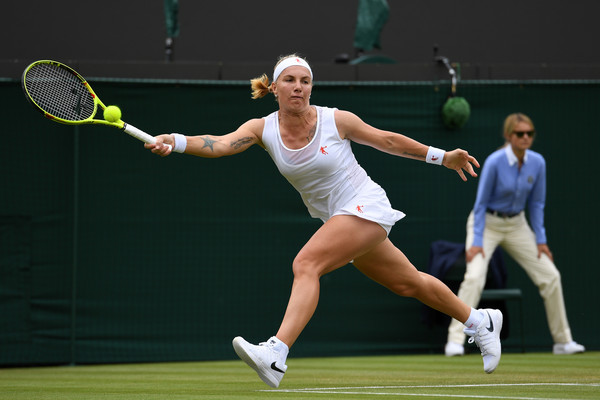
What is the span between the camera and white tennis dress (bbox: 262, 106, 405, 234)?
5.80m

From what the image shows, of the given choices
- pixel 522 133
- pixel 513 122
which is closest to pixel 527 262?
pixel 522 133

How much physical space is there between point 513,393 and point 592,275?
4944 millimetres

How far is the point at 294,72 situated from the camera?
593 cm

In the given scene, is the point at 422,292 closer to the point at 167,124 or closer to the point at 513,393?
the point at 513,393

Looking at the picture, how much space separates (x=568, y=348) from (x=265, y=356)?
5.09 metres

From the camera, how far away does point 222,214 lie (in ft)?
31.6

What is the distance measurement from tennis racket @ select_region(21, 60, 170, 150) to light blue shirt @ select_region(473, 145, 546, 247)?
4185 millimetres

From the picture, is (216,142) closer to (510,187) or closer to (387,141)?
(387,141)

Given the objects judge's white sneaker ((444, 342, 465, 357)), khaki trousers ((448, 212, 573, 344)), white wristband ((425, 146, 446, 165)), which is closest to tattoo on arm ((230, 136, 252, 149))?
white wristband ((425, 146, 446, 165))

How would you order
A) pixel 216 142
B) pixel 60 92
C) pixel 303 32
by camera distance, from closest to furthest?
pixel 216 142, pixel 60 92, pixel 303 32

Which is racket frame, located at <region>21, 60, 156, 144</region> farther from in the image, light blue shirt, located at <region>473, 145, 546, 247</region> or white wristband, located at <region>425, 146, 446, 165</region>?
light blue shirt, located at <region>473, 145, 546, 247</region>

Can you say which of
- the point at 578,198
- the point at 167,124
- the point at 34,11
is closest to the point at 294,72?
the point at 167,124

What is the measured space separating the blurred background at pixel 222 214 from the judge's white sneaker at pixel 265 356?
437 cm

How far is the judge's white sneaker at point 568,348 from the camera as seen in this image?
9.39 metres
